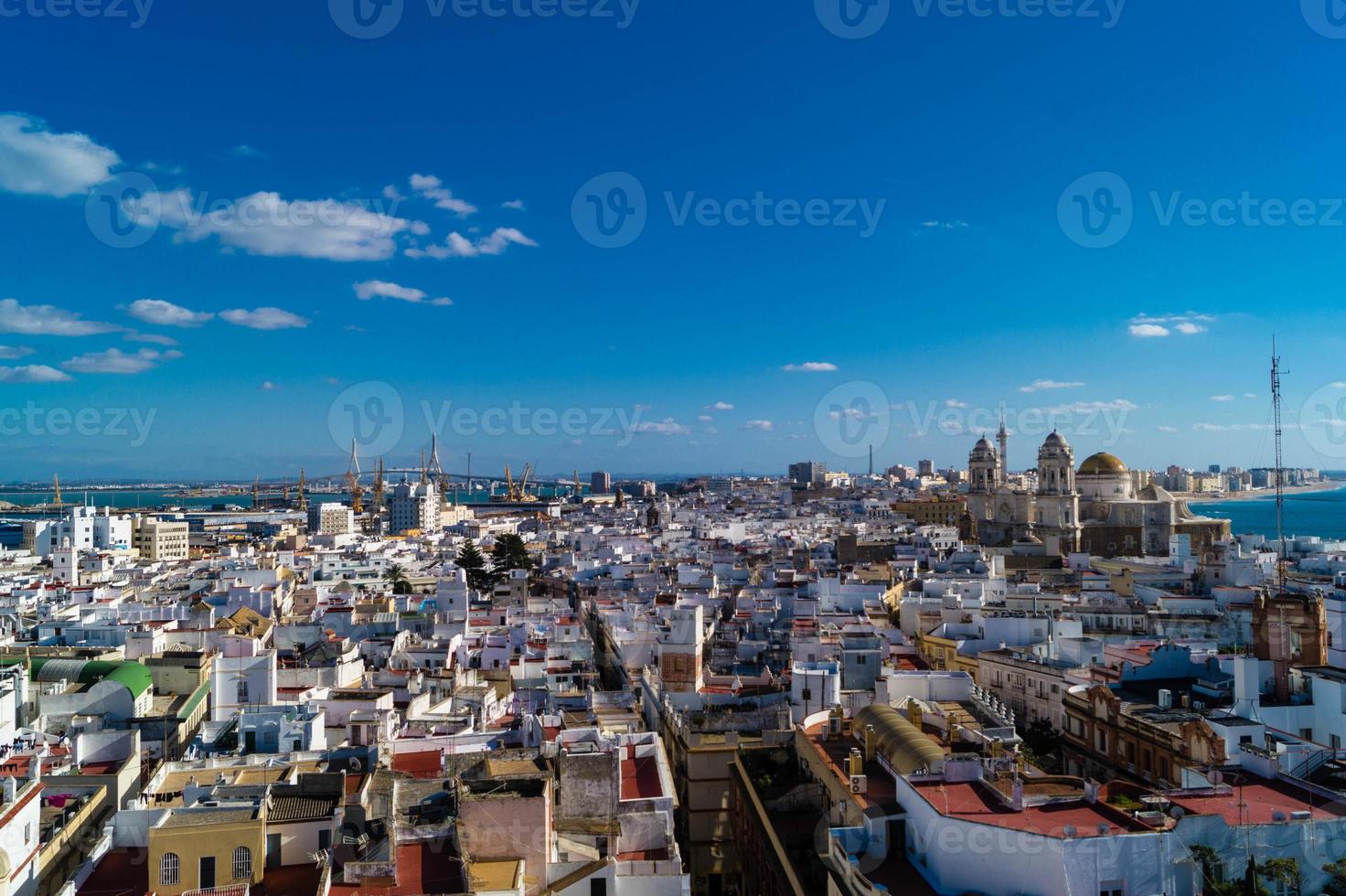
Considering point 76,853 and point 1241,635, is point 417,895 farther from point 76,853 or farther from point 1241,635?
point 1241,635

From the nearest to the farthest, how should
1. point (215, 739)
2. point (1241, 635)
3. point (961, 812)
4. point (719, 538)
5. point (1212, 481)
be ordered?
1. point (961, 812)
2. point (215, 739)
3. point (1241, 635)
4. point (719, 538)
5. point (1212, 481)

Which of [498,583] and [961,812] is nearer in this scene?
[961,812]

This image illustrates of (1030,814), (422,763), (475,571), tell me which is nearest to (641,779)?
(422,763)

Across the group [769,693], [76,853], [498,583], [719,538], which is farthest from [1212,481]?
[76,853]

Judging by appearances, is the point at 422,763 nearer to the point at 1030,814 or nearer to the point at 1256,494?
the point at 1030,814

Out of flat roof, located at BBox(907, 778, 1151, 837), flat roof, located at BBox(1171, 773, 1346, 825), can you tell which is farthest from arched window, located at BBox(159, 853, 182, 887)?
flat roof, located at BBox(1171, 773, 1346, 825)

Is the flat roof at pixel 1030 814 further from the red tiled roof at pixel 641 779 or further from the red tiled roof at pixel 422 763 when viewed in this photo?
the red tiled roof at pixel 422 763

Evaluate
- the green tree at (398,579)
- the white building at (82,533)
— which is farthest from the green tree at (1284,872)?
the white building at (82,533)
